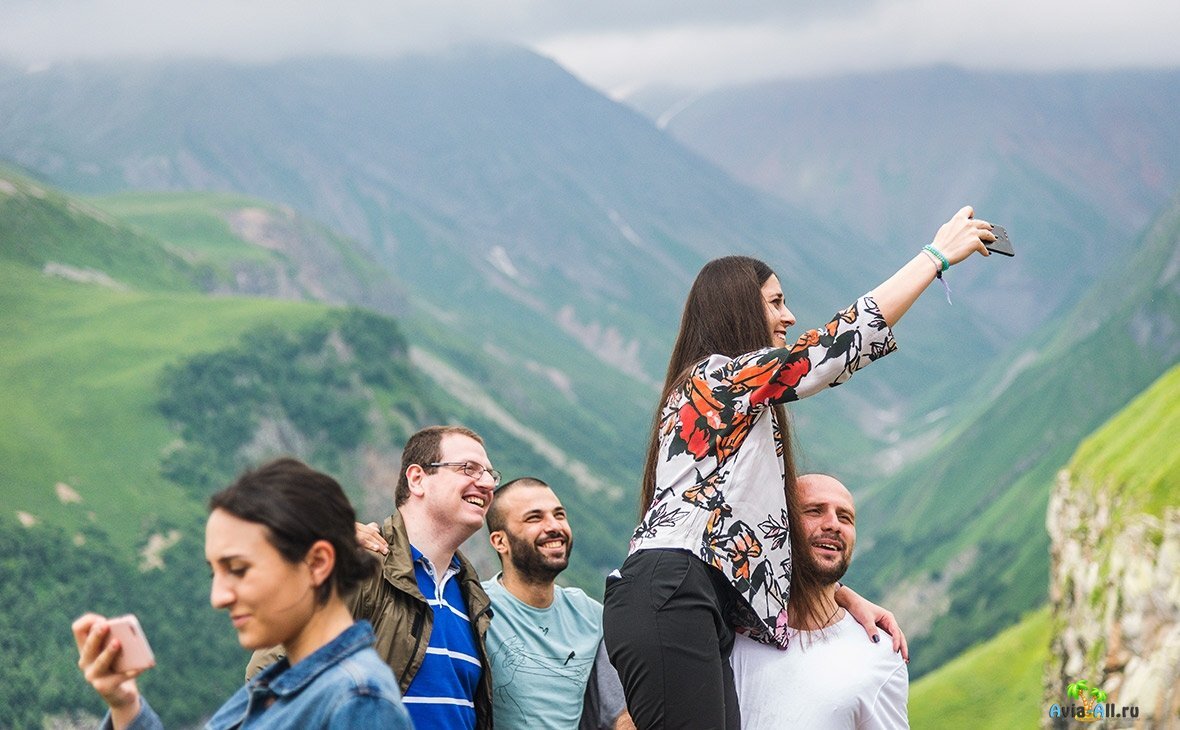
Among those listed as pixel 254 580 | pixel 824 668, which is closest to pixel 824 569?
pixel 824 668

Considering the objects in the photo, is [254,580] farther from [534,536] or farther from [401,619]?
[534,536]

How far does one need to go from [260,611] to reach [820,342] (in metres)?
3.79

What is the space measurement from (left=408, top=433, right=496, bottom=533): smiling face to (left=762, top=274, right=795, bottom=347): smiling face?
2.16 metres

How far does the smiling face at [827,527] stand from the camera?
9.67 metres

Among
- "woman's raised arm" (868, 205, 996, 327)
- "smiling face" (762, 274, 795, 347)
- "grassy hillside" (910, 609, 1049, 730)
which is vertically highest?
"woman's raised arm" (868, 205, 996, 327)

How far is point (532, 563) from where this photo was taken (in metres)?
10.6

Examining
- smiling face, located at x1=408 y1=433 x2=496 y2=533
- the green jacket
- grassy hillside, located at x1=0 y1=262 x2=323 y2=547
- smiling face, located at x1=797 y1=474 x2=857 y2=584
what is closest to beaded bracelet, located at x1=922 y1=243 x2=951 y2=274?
smiling face, located at x1=797 y1=474 x2=857 y2=584

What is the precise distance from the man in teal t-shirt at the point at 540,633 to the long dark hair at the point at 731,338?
1.32m

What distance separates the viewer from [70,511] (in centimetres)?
13038

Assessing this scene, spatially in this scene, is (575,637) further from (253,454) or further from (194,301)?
(194,301)

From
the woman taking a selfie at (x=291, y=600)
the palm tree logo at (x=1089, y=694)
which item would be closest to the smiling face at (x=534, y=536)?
the woman taking a selfie at (x=291, y=600)

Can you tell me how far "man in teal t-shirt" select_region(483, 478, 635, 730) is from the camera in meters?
10.1

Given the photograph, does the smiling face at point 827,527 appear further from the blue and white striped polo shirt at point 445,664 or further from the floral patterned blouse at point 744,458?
the blue and white striped polo shirt at point 445,664

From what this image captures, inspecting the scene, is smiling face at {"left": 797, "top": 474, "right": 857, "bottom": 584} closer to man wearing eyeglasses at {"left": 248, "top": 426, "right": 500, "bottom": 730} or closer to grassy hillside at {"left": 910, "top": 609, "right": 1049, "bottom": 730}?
man wearing eyeglasses at {"left": 248, "top": 426, "right": 500, "bottom": 730}
